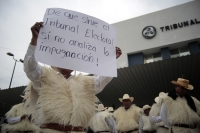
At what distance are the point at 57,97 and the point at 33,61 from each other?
0.48m

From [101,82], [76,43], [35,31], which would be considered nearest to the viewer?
[35,31]

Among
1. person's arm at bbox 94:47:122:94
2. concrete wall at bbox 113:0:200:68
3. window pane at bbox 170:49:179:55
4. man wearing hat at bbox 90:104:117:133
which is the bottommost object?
man wearing hat at bbox 90:104:117:133

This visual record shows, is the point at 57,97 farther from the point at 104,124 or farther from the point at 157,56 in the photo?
the point at 157,56

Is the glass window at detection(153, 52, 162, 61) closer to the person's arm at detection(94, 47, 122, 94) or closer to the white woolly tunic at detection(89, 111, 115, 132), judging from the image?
the white woolly tunic at detection(89, 111, 115, 132)

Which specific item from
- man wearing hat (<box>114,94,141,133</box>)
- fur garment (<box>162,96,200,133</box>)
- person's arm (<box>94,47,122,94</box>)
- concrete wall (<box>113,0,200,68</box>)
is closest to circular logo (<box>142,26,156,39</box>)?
concrete wall (<box>113,0,200,68</box>)

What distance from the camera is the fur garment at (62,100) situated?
60.0 inches

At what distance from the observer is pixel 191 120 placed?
324 cm

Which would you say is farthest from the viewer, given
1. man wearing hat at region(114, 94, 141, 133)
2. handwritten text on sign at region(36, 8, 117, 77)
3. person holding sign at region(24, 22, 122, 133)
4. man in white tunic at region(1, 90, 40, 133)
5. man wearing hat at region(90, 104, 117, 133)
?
man wearing hat at region(90, 104, 117, 133)

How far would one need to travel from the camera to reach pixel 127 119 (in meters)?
5.20

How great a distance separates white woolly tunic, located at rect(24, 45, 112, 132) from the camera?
1526 mm

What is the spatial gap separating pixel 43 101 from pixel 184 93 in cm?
350

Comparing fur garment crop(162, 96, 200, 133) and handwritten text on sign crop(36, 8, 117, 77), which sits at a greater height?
handwritten text on sign crop(36, 8, 117, 77)

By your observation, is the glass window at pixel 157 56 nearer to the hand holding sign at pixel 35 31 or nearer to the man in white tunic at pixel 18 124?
the man in white tunic at pixel 18 124

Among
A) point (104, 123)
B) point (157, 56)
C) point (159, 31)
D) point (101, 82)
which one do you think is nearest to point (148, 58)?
point (157, 56)
